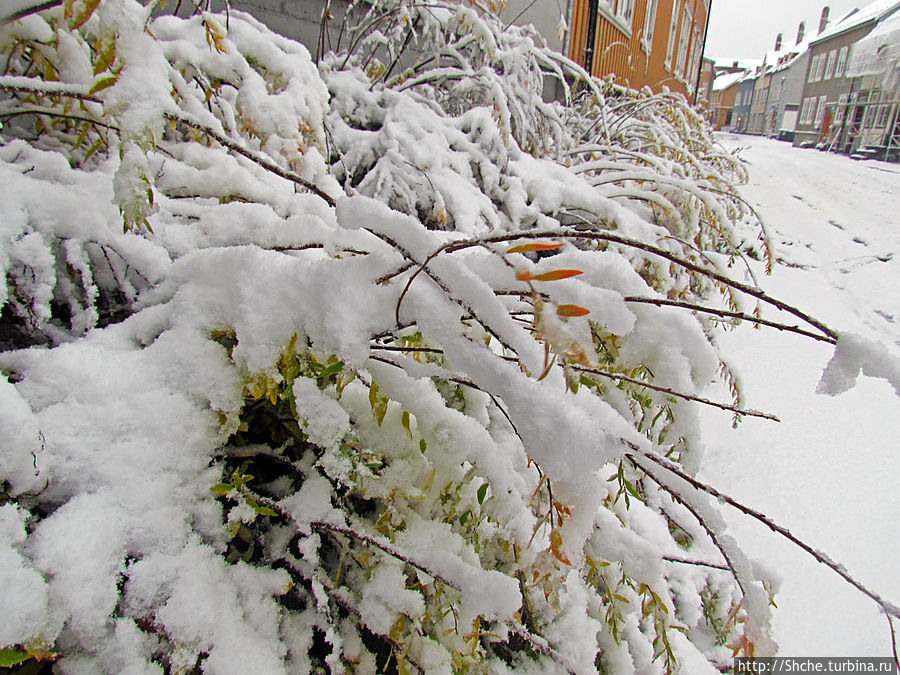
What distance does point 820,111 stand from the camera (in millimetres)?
28703

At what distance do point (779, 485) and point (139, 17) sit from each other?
2428 millimetres

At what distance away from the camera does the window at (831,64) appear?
93.4 feet

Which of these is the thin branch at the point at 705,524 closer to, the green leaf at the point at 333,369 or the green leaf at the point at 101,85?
the green leaf at the point at 333,369

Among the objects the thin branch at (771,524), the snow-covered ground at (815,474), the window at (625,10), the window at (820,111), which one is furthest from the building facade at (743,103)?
the thin branch at (771,524)

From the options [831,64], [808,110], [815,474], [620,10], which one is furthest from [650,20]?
[808,110]

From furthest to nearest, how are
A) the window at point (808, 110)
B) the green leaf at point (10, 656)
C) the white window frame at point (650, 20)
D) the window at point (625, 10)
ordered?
1. the window at point (808, 110)
2. the white window frame at point (650, 20)
3. the window at point (625, 10)
4. the green leaf at point (10, 656)

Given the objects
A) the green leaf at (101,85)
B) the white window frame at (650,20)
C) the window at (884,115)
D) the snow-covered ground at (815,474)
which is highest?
the white window frame at (650,20)

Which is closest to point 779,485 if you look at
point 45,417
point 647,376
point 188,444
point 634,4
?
point 647,376

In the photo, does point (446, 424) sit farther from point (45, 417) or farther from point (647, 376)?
point (45, 417)

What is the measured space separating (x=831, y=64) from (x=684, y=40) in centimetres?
2216

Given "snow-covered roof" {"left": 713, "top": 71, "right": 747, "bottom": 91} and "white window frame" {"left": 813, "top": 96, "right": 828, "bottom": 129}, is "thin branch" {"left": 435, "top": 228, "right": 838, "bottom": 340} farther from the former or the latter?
"snow-covered roof" {"left": 713, "top": 71, "right": 747, "bottom": 91}

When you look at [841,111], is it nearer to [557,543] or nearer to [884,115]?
[884,115]

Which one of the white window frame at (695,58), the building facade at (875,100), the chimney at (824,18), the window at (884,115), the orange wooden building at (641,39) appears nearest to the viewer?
the orange wooden building at (641,39)

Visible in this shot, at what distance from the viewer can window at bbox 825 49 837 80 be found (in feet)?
93.4
